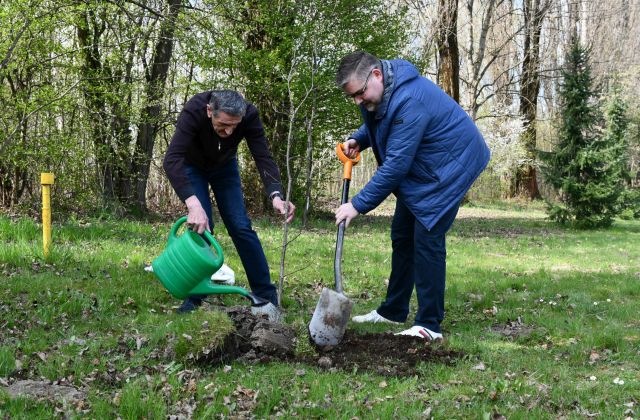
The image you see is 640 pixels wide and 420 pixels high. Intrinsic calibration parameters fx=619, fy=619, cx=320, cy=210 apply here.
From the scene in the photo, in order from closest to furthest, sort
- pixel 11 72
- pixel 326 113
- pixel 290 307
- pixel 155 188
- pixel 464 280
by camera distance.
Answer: pixel 290 307 → pixel 464 280 → pixel 11 72 → pixel 326 113 → pixel 155 188

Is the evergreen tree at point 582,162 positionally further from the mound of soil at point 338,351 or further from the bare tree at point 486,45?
the mound of soil at point 338,351

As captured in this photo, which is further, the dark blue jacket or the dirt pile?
the dark blue jacket

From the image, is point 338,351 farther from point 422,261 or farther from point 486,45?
point 486,45

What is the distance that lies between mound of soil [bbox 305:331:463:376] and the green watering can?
70cm

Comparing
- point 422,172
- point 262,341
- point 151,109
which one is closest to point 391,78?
point 422,172

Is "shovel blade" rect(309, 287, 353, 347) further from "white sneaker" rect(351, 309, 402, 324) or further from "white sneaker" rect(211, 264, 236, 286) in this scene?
"white sneaker" rect(211, 264, 236, 286)

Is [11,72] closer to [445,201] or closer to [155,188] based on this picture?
[155,188]

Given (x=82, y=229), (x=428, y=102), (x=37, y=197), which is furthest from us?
(x=37, y=197)

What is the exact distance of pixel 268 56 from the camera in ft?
37.1

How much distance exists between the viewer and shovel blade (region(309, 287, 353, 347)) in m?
3.85

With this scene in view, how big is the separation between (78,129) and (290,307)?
6.44 metres

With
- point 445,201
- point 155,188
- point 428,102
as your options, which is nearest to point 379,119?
point 428,102

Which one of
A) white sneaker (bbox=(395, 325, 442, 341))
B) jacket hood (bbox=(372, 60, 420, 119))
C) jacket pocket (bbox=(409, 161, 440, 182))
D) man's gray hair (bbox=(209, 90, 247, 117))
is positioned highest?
jacket hood (bbox=(372, 60, 420, 119))

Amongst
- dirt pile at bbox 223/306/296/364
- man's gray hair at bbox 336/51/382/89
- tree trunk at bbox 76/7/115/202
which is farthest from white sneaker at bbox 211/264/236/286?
tree trunk at bbox 76/7/115/202
